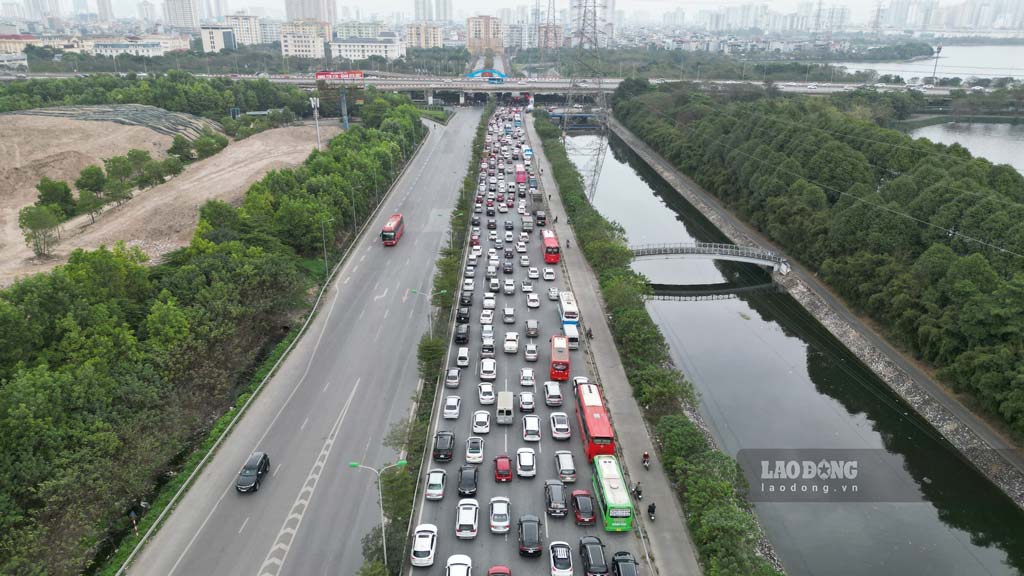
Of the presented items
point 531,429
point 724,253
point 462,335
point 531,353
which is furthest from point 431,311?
point 724,253

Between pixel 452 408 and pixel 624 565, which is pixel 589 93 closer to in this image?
pixel 452 408

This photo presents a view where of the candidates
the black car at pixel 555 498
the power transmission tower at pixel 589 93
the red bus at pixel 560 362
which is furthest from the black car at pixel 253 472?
the power transmission tower at pixel 589 93

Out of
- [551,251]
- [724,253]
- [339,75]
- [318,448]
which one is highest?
[339,75]

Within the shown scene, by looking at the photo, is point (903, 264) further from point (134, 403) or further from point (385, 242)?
point (134, 403)

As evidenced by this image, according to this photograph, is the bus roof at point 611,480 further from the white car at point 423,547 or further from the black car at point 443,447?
the white car at point 423,547

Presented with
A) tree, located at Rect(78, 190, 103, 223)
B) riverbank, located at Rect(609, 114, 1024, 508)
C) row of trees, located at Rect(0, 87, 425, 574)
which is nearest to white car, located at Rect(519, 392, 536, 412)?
row of trees, located at Rect(0, 87, 425, 574)

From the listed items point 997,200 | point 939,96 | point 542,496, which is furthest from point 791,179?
point 939,96
